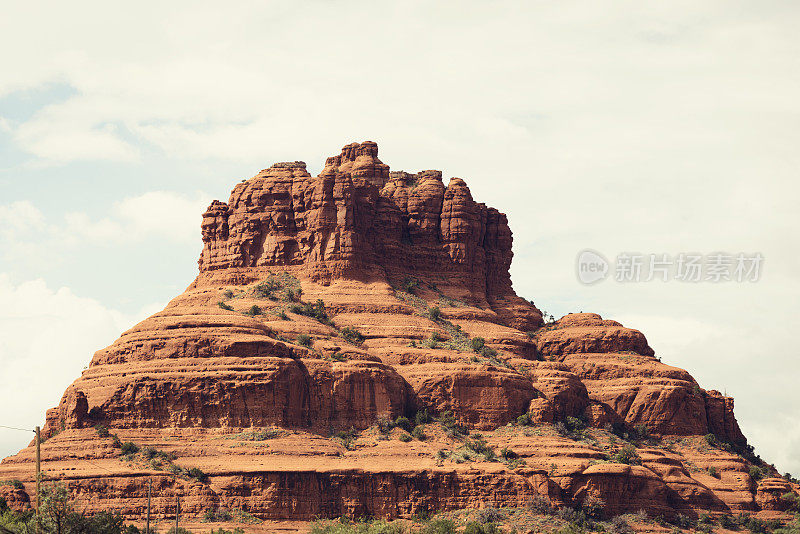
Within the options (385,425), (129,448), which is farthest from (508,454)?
(129,448)

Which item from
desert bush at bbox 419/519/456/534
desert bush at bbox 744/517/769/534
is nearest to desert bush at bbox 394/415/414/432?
desert bush at bbox 419/519/456/534

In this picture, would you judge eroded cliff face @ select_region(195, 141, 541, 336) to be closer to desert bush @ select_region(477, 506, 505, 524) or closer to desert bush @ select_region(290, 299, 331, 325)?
desert bush @ select_region(290, 299, 331, 325)

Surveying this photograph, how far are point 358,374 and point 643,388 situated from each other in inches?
1079

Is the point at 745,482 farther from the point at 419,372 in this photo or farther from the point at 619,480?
the point at 419,372

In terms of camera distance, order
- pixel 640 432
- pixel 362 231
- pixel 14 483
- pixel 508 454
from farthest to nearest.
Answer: pixel 362 231
pixel 640 432
pixel 508 454
pixel 14 483

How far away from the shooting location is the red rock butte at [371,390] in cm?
11406

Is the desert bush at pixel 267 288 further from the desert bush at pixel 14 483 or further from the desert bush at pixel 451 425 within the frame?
the desert bush at pixel 14 483

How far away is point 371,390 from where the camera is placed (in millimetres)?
122875

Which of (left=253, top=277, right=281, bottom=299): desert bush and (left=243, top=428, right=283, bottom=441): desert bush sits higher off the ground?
(left=253, top=277, right=281, bottom=299): desert bush

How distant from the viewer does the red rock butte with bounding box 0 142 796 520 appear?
4491 inches

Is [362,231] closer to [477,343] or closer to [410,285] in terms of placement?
[410,285]

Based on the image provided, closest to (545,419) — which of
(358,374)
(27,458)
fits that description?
(358,374)

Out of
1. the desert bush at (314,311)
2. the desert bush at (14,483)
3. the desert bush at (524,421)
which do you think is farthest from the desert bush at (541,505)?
the desert bush at (14,483)

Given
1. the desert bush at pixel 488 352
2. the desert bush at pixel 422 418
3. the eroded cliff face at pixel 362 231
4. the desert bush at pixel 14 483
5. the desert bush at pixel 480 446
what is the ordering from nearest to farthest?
the desert bush at pixel 14 483, the desert bush at pixel 480 446, the desert bush at pixel 422 418, the desert bush at pixel 488 352, the eroded cliff face at pixel 362 231
